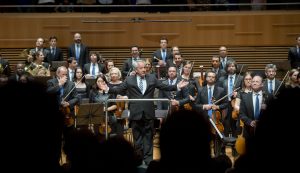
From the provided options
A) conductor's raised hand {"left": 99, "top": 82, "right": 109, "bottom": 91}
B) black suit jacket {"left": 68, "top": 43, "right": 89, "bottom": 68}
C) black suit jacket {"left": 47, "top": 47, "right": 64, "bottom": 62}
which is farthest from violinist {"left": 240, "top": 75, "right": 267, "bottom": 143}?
black suit jacket {"left": 47, "top": 47, "right": 64, "bottom": 62}

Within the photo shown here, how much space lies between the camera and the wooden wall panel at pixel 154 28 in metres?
14.2

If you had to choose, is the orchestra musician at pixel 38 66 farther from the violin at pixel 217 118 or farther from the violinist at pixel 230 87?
the violin at pixel 217 118

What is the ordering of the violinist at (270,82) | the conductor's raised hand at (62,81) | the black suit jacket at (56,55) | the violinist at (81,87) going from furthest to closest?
1. the black suit jacket at (56,55)
2. the violinist at (81,87)
3. the violinist at (270,82)
4. the conductor's raised hand at (62,81)

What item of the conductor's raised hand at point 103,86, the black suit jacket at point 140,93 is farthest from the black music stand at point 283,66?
the conductor's raised hand at point 103,86

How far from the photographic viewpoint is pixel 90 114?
834 cm

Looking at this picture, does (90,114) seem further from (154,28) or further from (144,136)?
(154,28)

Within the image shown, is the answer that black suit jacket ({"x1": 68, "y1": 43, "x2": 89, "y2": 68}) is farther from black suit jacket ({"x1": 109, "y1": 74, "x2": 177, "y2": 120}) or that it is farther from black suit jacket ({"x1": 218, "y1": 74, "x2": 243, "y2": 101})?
black suit jacket ({"x1": 109, "y1": 74, "x2": 177, "y2": 120})

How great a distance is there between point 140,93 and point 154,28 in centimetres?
579

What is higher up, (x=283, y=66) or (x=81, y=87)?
(x=283, y=66)

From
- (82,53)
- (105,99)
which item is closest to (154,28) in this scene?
(82,53)

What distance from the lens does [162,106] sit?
1006 cm

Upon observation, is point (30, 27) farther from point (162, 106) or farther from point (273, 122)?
point (273, 122)

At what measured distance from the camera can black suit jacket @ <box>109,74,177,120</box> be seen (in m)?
8.67

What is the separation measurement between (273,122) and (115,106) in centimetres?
760
